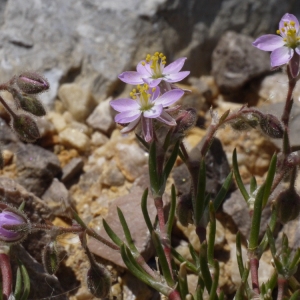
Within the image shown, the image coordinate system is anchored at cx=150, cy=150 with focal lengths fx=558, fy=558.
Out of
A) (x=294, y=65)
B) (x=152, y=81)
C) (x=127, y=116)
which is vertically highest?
(x=294, y=65)

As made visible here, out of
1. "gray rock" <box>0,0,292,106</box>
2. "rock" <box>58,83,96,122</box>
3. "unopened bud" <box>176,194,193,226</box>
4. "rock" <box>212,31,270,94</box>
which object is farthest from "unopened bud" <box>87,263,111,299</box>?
"rock" <box>212,31,270,94</box>

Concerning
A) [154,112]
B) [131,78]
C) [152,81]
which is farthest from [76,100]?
[154,112]

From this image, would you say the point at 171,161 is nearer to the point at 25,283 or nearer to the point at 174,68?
the point at 174,68

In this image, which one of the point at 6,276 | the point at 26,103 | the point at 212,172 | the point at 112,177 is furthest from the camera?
the point at 112,177

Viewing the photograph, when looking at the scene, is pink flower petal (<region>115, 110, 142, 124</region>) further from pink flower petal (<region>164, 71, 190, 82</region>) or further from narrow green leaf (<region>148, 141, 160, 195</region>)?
pink flower petal (<region>164, 71, 190, 82</region>)

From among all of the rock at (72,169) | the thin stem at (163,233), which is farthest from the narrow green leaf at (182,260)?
the rock at (72,169)

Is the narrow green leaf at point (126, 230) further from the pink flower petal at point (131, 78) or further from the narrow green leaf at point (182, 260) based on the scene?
the pink flower petal at point (131, 78)

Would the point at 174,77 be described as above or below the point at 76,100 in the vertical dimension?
above
